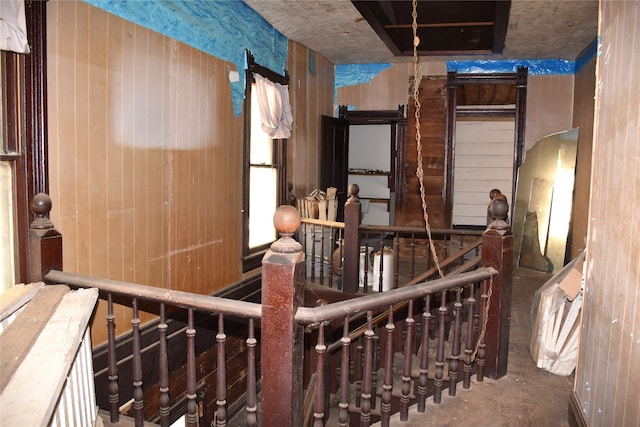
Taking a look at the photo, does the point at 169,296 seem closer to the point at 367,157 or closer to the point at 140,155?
the point at 140,155

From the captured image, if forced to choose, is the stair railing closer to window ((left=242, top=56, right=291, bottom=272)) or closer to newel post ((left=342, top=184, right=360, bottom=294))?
newel post ((left=342, top=184, right=360, bottom=294))

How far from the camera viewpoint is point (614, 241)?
193cm

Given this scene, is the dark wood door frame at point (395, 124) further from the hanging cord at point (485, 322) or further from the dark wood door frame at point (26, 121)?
the dark wood door frame at point (26, 121)

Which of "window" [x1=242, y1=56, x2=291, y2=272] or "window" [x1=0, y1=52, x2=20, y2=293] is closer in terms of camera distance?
"window" [x1=0, y1=52, x2=20, y2=293]

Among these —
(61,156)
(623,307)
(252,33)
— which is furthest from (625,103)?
(252,33)

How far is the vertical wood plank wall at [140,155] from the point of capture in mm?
2834

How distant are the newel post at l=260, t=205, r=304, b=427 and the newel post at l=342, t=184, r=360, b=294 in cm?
286

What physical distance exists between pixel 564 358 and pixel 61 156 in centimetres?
331

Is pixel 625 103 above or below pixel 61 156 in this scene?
above

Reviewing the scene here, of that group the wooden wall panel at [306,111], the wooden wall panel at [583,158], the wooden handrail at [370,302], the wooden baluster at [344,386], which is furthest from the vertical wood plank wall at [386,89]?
the wooden baluster at [344,386]

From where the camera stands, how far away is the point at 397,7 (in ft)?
16.0

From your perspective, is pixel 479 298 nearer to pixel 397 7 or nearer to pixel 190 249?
pixel 190 249

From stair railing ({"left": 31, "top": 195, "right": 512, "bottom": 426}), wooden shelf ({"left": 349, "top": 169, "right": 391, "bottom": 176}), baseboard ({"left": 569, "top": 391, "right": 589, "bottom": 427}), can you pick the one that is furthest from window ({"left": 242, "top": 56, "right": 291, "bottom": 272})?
wooden shelf ({"left": 349, "top": 169, "right": 391, "bottom": 176})

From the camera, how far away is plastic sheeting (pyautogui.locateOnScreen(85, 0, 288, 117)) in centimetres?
338
